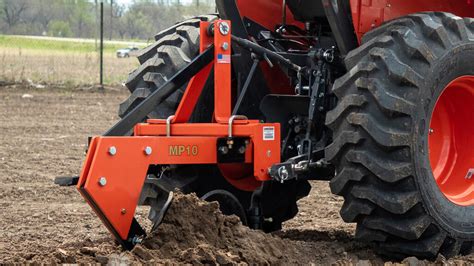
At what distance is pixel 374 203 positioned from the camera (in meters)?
5.01

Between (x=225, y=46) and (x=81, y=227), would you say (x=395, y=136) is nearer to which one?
(x=225, y=46)

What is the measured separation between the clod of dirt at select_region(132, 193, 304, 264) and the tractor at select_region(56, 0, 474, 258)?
11cm

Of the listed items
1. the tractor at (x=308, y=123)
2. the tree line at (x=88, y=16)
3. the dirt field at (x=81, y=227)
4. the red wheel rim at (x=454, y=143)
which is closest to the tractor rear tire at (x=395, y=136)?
the tractor at (x=308, y=123)

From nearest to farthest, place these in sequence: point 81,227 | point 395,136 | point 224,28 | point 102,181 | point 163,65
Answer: point 102,181 → point 395,136 → point 224,28 → point 163,65 → point 81,227

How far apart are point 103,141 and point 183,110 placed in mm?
836

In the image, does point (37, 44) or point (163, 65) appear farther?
point (37, 44)

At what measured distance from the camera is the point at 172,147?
523cm

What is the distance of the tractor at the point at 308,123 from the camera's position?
4984mm

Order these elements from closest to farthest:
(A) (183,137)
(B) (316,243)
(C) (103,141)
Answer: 1. (C) (103,141)
2. (A) (183,137)
3. (B) (316,243)

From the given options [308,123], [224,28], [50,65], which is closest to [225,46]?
[224,28]

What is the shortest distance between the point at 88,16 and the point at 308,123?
28.9 m

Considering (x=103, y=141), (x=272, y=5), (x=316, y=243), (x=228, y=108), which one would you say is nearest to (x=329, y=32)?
(x=272, y=5)

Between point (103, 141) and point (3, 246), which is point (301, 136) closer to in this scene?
point (103, 141)

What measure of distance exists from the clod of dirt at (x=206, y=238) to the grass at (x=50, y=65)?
14.3 m
